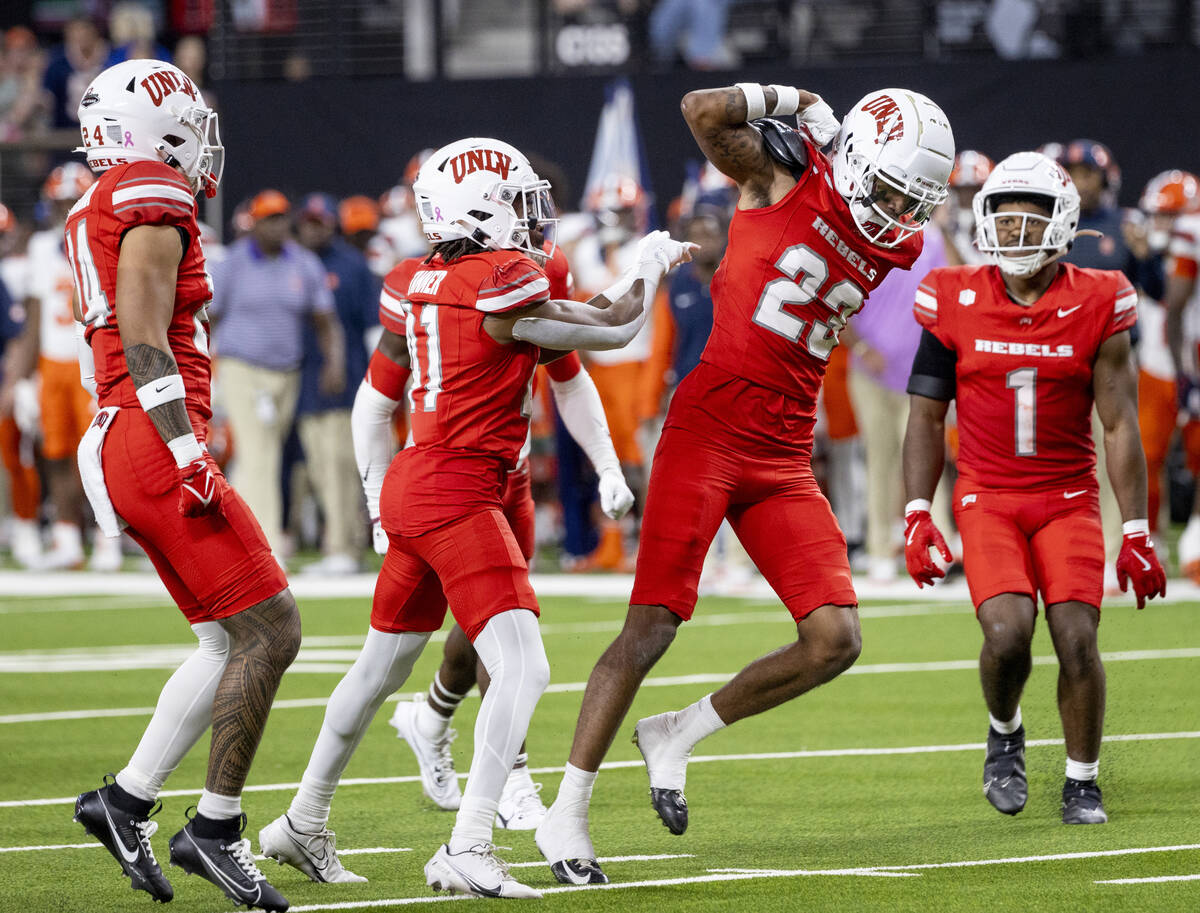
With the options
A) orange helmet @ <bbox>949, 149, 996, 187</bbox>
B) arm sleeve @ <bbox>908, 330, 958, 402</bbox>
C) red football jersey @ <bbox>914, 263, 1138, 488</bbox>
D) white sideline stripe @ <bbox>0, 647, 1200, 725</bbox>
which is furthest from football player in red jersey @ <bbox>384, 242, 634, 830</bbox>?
orange helmet @ <bbox>949, 149, 996, 187</bbox>

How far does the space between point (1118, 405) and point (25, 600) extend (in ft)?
27.0

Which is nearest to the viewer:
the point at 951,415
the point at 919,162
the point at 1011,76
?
the point at 919,162

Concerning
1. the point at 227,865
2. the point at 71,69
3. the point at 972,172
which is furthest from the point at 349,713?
the point at 71,69

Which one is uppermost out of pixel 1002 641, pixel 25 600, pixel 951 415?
pixel 1002 641

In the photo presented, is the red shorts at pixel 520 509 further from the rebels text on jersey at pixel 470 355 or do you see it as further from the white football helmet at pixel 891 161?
the white football helmet at pixel 891 161

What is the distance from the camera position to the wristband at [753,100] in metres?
5.53

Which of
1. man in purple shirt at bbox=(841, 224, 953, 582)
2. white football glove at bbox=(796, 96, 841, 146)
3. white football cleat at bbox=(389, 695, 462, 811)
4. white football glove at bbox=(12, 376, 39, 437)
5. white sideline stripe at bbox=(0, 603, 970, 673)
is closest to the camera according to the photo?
white football glove at bbox=(796, 96, 841, 146)

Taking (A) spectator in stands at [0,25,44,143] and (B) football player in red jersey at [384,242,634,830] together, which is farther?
(A) spectator in stands at [0,25,44,143]

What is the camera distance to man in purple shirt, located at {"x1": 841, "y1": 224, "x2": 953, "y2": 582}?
12.0 metres

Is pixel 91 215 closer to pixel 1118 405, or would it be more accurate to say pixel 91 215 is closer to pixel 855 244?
pixel 855 244

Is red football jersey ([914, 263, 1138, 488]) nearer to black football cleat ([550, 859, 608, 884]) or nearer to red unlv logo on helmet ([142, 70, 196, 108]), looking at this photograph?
black football cleat ([550, 859, 608, 884])

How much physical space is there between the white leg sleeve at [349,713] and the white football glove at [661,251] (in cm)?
126

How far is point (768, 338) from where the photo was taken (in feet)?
18.8

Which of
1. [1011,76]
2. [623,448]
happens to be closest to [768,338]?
[623,448]
